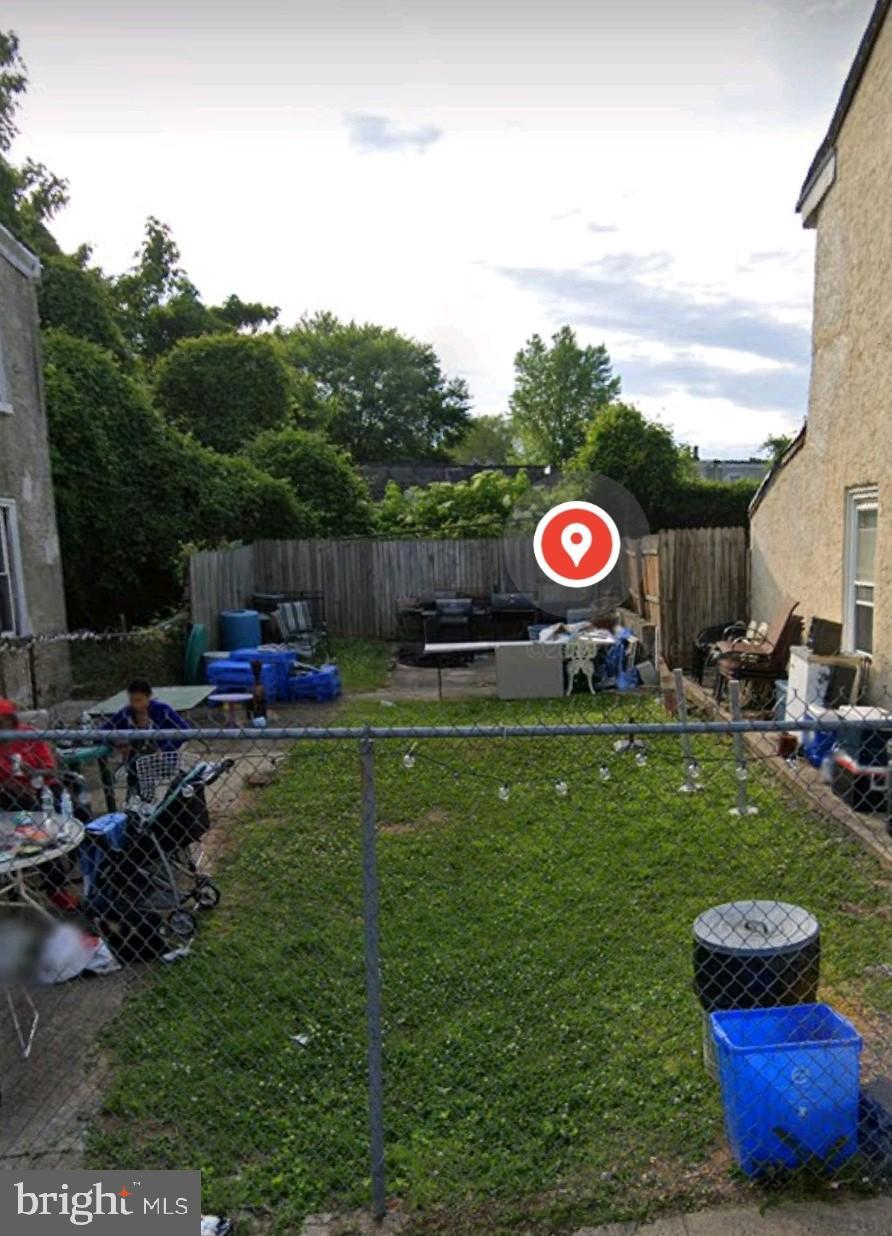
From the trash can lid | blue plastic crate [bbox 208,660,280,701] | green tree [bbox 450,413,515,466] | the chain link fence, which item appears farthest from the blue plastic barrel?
green tree [bbox 450,413,515,466]

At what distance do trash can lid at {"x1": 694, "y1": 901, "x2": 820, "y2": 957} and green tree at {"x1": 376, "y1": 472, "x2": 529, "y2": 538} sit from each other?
1632 centimetres

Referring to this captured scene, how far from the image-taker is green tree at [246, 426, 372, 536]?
20.1 meters

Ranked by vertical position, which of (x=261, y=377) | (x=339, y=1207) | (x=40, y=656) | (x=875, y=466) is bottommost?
(x=339, y=1207)

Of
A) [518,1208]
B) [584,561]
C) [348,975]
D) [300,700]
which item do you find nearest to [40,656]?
[300,700]

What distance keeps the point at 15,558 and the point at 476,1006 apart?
8436mm

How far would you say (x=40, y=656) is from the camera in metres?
9.93

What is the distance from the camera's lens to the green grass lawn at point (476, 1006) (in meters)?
2.86

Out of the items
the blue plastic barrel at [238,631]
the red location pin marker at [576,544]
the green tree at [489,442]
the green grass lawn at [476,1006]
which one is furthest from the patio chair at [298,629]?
the green tree at [489,442]

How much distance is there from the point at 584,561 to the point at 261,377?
532 inches

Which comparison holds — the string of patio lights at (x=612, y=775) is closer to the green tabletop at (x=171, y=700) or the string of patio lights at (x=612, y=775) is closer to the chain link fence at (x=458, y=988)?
the chain link fence at (x=458, y=988)

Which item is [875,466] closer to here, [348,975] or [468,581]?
[348,975]

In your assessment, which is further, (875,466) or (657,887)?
(875,466)

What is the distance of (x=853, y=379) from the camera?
25.0 feet

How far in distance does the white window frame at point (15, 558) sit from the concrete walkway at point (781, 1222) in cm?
940
